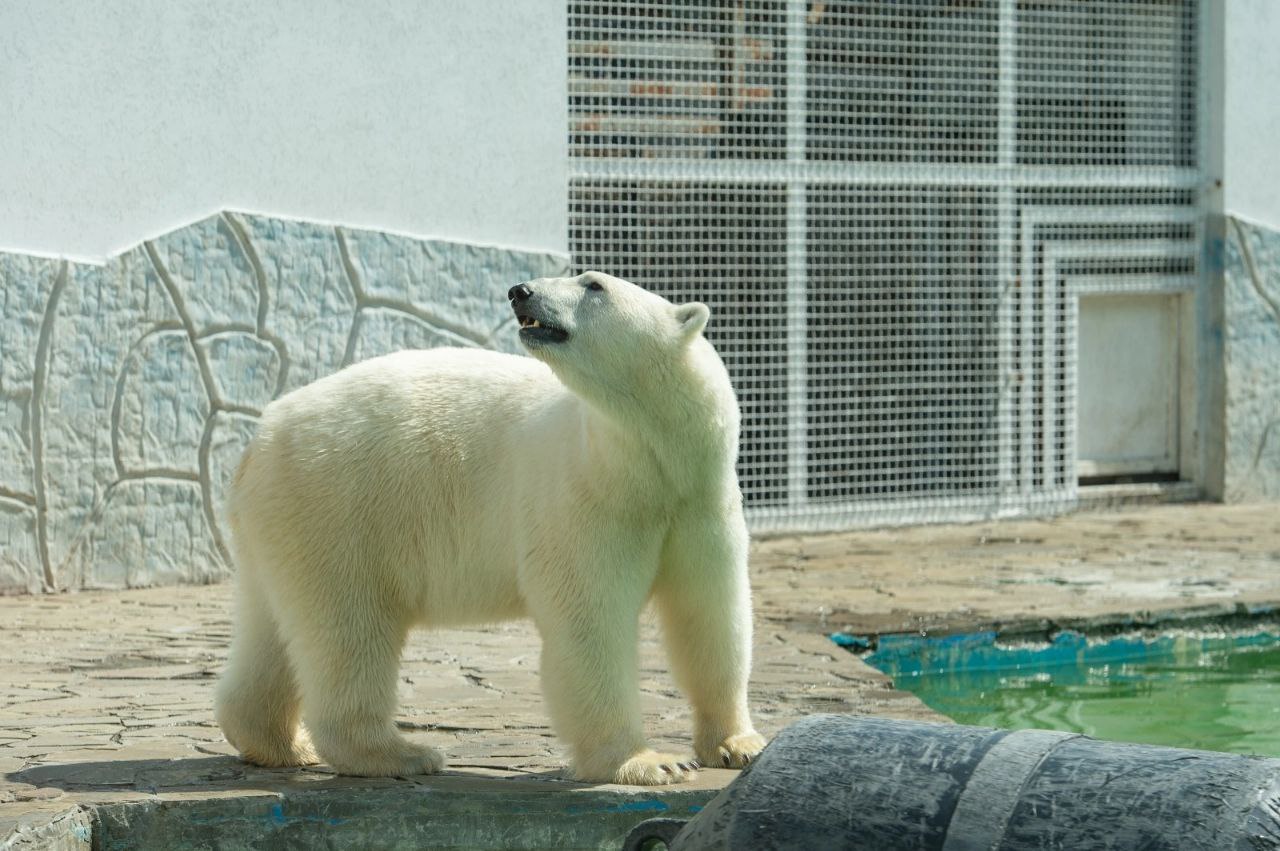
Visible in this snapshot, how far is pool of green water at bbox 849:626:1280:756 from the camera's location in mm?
5090

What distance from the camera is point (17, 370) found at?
6723 millimetres

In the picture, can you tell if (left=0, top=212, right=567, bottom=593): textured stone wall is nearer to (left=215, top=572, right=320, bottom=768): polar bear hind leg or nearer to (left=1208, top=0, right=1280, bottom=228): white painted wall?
(left=215, top=572, right=320, bottom=768): polar bear hind leg

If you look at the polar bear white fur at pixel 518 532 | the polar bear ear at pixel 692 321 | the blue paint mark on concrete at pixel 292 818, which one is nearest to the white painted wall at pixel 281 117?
the polar bear white fur at pixel 518 532

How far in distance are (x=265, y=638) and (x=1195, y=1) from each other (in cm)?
718

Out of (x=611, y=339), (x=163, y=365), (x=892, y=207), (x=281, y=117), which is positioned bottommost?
(x=163, y=365)

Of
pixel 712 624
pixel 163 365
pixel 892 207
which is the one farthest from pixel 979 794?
pixel 892 207

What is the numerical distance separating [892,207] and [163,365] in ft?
12.1

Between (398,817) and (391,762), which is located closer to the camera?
(398,817)

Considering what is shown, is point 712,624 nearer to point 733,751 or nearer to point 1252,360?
point 733,751

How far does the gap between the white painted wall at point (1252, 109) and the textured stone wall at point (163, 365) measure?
15.0ft

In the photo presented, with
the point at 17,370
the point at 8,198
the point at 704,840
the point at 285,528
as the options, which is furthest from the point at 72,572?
the point at 704,840

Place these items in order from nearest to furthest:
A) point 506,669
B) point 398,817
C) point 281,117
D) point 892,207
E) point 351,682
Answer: point 398,817
point 351,682
point 506,669
point 281,117
point 892,207

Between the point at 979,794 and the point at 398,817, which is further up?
the point at 979,794

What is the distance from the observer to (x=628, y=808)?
11.4 ft
